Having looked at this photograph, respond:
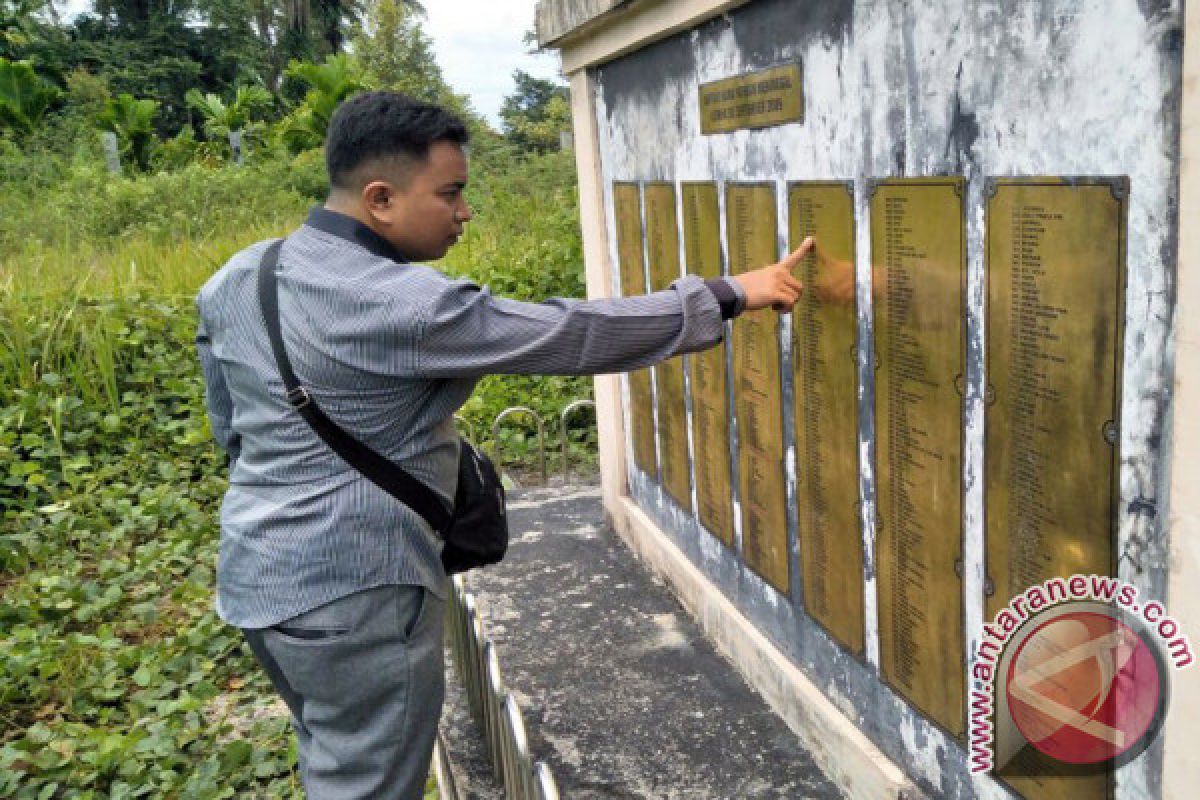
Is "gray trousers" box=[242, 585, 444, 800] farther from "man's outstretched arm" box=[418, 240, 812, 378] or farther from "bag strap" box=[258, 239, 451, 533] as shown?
"man's outstretched arm" box=[418, 240, 812, 378]

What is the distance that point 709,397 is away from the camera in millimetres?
3869

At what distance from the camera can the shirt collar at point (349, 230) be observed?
238 centimetres

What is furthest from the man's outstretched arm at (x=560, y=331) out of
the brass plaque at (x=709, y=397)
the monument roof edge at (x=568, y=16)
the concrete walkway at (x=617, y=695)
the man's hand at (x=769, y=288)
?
the monument roof edge at (x=568, y=16)

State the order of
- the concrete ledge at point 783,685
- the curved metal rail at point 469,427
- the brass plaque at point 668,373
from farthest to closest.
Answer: the curved metal rail at point 469,427, the brass plaque at point 668,373, the concrete ledge at point 783,685

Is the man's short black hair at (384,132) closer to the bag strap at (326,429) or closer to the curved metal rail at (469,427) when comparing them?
the bag strap at (326,429)

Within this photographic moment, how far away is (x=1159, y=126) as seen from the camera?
1682mm

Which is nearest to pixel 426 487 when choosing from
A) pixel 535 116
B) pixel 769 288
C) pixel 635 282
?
pixel 769 288

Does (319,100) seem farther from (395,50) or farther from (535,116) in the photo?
(535,116)

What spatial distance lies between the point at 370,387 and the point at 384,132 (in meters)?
0.57

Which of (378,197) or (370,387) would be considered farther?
(378,197)

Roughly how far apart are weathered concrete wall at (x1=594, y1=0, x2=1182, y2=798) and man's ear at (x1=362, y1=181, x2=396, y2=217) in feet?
3.69

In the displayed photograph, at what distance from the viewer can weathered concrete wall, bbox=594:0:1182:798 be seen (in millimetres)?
1729

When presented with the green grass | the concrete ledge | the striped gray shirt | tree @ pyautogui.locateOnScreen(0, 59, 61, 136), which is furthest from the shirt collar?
tree @ pyautogui.locateOnScreen(0, 59, 61, 136)

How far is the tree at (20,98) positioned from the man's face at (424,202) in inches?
772
